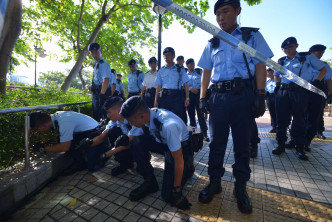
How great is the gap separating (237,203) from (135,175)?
1.57m

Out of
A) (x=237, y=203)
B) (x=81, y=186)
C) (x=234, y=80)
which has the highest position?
(x=234, y=80)

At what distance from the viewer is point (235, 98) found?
1.84m

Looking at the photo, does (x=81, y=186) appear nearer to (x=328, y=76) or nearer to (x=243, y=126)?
(x=243, y=126)

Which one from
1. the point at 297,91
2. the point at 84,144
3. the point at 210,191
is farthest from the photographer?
the point at 297,91

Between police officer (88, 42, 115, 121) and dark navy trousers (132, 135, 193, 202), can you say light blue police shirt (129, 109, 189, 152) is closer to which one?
dark navy trousers (132, 135, 193, 202)

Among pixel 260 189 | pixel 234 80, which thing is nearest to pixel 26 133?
pixel 234 80

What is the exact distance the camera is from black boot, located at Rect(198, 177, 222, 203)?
1.93 metres

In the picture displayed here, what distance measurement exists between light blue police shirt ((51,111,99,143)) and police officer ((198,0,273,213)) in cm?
218

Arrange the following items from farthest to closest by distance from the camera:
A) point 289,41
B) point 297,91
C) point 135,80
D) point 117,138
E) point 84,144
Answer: point 135,80
point 289,41
point 297,91
point 117,138
point 84,144

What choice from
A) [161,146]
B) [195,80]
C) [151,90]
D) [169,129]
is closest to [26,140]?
[161,146]

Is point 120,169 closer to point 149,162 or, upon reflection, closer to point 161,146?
point 149,162

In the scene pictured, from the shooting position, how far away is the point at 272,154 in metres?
3.56

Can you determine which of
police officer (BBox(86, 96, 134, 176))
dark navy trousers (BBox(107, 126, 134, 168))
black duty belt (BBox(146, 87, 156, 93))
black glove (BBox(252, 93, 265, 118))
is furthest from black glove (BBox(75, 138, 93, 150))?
black duty belt (BBox(146, 87, 156, 93))

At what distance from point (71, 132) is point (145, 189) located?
1.52 metres
